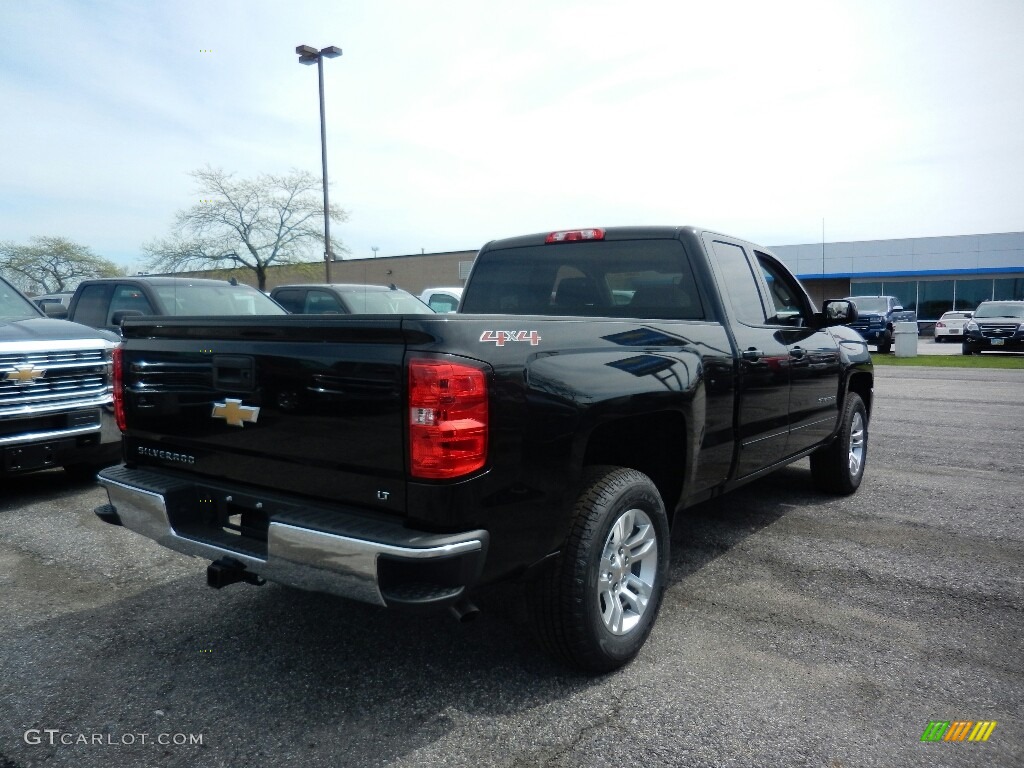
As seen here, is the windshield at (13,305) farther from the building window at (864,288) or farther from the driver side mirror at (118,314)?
the building window at (864,288)

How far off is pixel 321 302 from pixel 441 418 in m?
10.1

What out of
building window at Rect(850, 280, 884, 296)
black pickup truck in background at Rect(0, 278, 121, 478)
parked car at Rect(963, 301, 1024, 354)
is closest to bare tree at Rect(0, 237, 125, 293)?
black pickup truck in background at Rect(0, 278, 121, 478)

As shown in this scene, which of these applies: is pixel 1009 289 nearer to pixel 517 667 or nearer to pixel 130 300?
pixel 130 300

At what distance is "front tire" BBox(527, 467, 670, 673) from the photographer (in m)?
2.88

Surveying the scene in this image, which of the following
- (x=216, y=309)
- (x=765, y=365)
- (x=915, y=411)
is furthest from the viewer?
(x=915, y=411)

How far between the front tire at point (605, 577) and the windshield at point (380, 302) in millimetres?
8617

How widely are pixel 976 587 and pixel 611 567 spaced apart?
228 centimetres

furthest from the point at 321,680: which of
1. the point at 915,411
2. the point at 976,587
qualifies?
the point at 915,411

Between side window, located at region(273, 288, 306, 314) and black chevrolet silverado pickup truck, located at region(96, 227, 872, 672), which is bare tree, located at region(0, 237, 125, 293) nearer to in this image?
side window, located at region(273, 288, 306, 314)

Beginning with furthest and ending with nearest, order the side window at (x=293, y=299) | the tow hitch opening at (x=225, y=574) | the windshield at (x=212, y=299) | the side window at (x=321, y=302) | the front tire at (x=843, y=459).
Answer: the side window at (x=293, y=299)
the side window at (x=321, y=302)
the windshield at (x=212, y=299)
the front tire at (x=843, y=459)
the tow hitch opening at (x=225, y=574)

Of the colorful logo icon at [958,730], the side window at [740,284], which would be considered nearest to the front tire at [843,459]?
the side window at [740,284]

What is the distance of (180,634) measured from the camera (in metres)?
3.47

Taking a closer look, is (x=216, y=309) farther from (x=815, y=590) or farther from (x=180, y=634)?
(x=815, y=590)

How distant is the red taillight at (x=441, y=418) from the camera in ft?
8.05
